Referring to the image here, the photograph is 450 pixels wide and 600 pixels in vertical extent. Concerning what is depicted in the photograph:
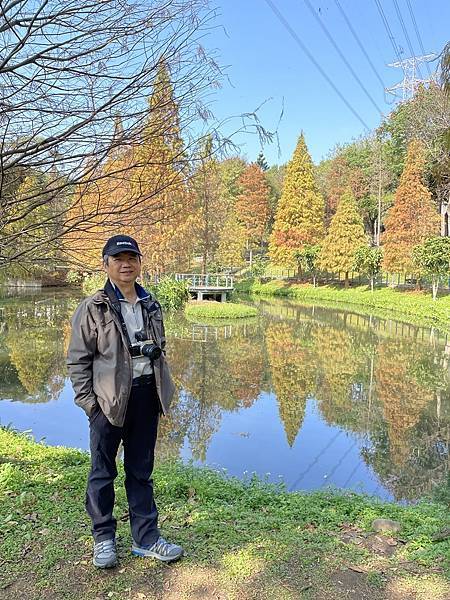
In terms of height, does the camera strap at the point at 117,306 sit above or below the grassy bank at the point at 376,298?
above

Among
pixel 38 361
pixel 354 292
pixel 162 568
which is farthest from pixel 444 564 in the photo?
pixel 354 292

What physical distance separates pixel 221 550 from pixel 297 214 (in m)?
27.3

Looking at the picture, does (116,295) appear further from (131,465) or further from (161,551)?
(161,551)

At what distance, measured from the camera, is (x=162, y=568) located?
2.17 m

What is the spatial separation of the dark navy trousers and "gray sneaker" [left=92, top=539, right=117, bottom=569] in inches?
1.1

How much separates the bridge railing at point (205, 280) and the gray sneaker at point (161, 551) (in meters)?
19.6

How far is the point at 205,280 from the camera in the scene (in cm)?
2211

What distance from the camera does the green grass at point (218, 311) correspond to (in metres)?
18.8

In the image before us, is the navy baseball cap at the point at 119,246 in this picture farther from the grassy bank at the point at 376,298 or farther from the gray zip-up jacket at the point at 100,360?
the grassy bank at the point at 376,298

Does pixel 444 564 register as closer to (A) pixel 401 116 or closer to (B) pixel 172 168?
(B) pixel 172 168

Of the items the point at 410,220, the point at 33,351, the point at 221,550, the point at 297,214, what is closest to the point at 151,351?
the point at 221,550

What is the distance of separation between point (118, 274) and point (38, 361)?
9.49m

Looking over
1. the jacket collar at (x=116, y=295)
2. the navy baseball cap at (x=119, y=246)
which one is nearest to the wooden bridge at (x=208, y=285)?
the jacket collar at (x=116, y=295)

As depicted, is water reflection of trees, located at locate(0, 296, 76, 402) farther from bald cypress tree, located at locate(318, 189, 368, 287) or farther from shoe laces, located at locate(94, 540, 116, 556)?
bald cypress tree, located at locate(318, 189, 368, 287)
